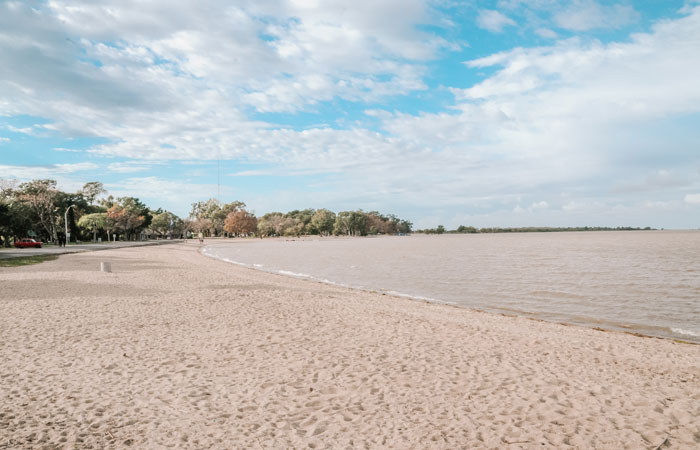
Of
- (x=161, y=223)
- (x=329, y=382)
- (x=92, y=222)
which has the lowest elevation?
(x=329, y=382)

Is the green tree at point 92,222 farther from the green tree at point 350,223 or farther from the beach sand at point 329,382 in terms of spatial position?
the green tree at point 350,223

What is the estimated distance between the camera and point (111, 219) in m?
87.1

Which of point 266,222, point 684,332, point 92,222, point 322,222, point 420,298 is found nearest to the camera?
point 684,332

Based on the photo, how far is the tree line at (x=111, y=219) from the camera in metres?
62.7

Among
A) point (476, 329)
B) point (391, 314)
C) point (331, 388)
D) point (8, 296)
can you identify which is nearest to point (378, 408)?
point (331, 388)

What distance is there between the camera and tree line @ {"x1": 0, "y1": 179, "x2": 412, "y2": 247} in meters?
62.7

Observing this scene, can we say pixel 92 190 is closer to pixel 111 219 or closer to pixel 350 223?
pixel 111 219

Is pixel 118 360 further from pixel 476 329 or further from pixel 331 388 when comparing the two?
pixel 476 329

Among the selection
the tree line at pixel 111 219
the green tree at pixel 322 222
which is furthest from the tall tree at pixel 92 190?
the green tree at pixel 322 222

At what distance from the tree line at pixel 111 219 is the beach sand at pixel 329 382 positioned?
52.7 m

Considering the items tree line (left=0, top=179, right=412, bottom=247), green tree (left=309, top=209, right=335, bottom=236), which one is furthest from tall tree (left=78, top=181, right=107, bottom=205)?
green tree (left=309, top=209, right=335, bottom=236)

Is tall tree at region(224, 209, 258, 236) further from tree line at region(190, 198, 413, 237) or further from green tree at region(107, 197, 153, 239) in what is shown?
green tree at region(107, 197, 153, 239)

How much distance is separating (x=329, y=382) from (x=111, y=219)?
9528cm

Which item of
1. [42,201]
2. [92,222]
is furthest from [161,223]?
[42,201]
